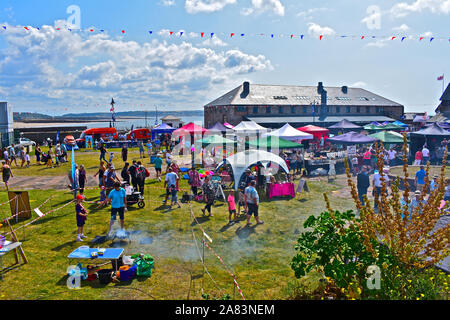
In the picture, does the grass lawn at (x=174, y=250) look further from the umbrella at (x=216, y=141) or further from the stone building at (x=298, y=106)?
the stone building at (x=298, y=106)

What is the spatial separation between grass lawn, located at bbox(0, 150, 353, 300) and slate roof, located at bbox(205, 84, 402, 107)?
33.5 m

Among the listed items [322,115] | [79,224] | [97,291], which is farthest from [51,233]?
[322,115]

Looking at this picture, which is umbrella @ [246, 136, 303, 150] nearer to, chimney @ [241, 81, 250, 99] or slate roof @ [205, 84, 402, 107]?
slate roof @ [205, 84, 402, 107]

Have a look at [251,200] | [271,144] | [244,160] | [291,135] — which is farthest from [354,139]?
[251,200]

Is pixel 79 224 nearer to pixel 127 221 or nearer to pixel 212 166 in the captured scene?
pixel 127 221

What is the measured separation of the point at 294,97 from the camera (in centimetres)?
5209

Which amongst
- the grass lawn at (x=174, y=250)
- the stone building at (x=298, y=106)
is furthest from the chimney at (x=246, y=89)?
the grass lawn at (x=174, y=250)

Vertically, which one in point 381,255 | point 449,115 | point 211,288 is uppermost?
point 449,115

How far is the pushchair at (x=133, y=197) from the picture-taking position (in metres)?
13.5

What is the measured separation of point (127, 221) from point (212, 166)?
982cm

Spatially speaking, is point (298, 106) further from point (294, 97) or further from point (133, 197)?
point (133, 197)

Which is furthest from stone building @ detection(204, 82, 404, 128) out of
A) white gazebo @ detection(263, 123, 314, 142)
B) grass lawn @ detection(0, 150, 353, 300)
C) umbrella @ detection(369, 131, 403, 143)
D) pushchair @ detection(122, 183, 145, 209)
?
grass lawn @ detection(0, 150, 353, 300)

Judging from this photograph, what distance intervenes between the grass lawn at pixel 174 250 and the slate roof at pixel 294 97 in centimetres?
3348

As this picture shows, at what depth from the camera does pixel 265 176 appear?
1722 centimetres
